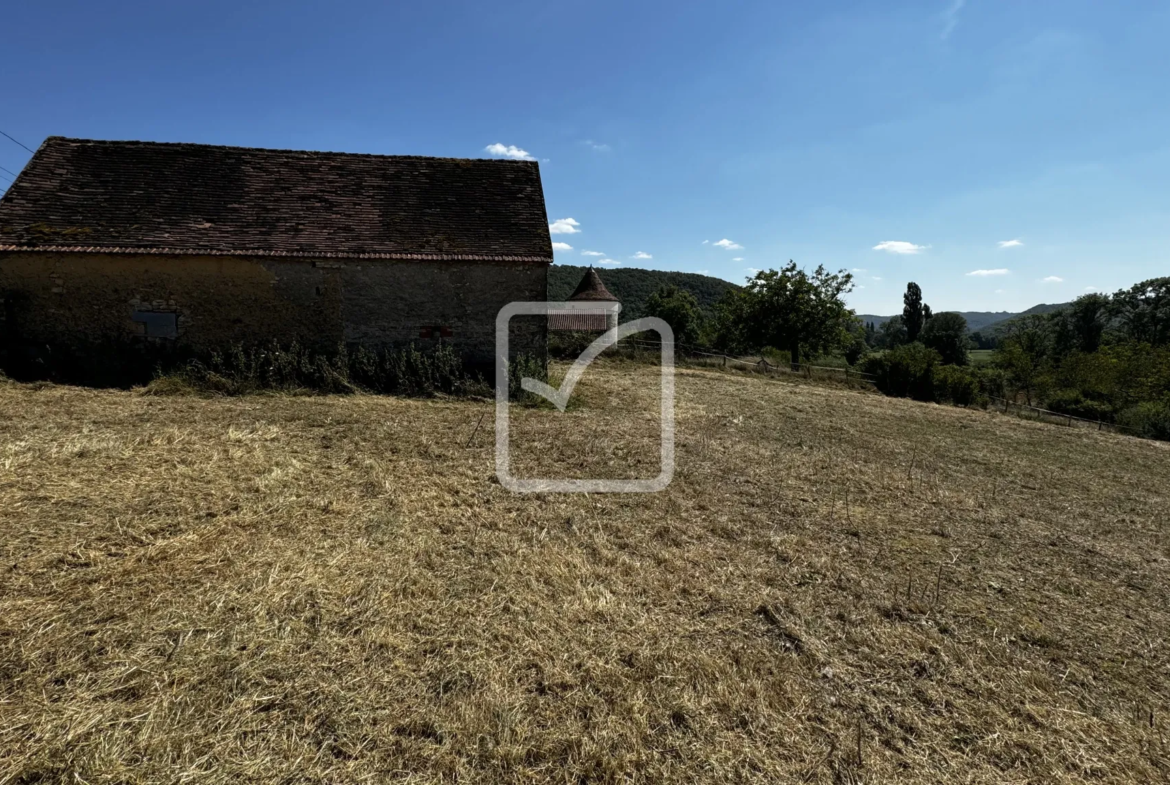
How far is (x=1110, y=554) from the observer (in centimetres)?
519

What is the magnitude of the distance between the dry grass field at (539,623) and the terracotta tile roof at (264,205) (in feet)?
18.8

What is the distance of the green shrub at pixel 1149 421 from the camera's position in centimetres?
1743

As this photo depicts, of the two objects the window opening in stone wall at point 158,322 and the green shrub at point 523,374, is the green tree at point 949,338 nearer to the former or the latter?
the green shrub at point 523,374

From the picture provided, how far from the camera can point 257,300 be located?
1119 cm

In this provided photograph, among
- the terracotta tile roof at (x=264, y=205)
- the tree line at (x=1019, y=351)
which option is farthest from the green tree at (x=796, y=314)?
the terracotta tile roof at (x=264, y=205)

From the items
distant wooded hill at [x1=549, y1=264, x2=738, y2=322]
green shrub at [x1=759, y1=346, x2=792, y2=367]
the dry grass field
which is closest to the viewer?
the dry grass field

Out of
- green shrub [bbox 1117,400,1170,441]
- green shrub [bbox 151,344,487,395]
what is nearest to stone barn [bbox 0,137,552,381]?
green shrub [bbox 151,344,487,395]

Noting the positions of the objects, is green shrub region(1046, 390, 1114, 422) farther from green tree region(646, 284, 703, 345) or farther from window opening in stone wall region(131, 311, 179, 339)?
window opening in stone wall region(131, 311, 179, 339)

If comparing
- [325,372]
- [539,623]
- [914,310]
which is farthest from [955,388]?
[914,310]

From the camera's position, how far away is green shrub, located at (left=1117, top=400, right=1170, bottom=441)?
1743 cm

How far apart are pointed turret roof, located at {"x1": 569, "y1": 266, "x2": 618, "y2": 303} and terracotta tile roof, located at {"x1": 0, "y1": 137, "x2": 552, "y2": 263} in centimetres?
1871

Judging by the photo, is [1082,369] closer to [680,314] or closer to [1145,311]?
[1145,311]

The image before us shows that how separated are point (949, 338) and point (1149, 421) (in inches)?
1695

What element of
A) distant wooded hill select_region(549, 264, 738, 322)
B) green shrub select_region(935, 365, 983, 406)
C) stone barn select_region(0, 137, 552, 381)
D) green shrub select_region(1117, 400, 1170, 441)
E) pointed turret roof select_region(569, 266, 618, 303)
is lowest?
green shrub select_region(1117, 400, 1170, 441)
